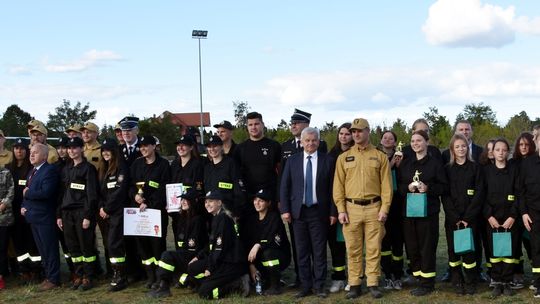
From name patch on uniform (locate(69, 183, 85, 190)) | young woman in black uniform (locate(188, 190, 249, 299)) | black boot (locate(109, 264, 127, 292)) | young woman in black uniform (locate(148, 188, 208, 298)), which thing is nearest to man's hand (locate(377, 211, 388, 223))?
young woman in black uniform (locate(188, 190, 249, 299))

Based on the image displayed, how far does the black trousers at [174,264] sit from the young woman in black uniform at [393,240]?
2556mm

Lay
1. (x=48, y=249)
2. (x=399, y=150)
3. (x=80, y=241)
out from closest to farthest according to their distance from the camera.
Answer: (x=399, y=150)
(x=80, y=241)
(x=48, y=249)

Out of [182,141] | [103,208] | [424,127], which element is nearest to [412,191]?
[424,127]

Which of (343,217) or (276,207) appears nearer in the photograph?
(343,217)

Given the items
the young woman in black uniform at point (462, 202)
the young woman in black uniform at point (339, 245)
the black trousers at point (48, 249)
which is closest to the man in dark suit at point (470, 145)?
the young woman in black uniform at point (462, 202)

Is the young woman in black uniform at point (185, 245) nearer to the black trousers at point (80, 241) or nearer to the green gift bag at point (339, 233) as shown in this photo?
the black trousers at point (80, 241)

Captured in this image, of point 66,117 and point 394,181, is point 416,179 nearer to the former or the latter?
point 394,181

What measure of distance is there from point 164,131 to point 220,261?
1365 inches

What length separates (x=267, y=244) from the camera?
8070 millimetres

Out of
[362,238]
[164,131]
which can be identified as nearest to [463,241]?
[362,238]

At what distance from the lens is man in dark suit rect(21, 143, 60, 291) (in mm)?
8625

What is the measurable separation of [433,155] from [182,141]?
3.35 metres

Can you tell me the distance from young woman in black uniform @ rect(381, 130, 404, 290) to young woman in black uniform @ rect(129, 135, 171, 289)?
9.93 ft

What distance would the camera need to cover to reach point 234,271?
7.84 metres
